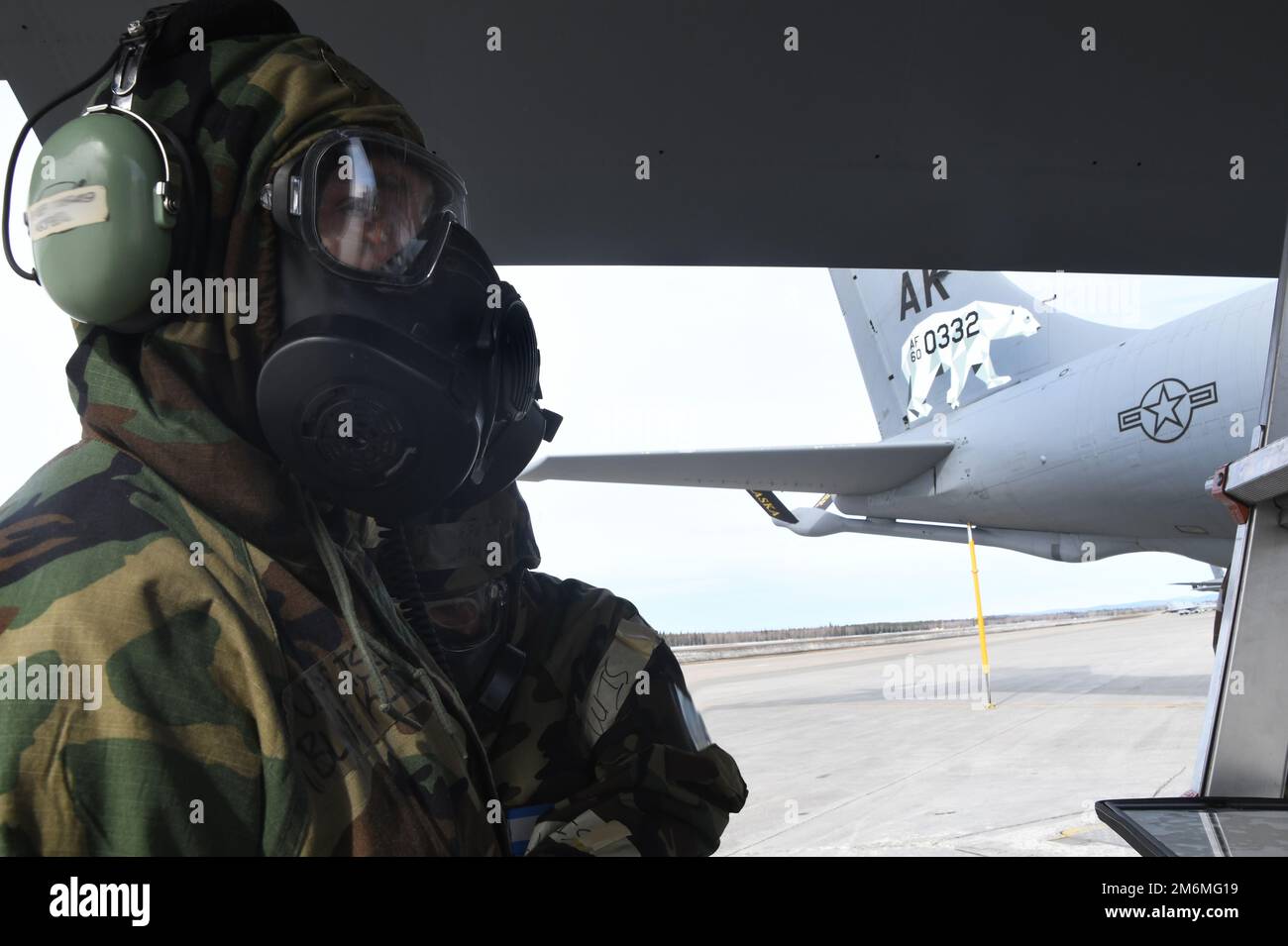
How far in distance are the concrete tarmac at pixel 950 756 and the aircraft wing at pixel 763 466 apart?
2.40 m

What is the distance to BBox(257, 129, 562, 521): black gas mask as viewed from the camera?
90cm

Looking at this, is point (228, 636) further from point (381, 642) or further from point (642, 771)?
point (642, 771)

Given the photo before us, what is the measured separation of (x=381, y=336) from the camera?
3.06ft

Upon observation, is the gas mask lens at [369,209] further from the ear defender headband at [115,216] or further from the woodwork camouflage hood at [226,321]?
the ear defender headband at [115,216]

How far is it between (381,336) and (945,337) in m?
10.0

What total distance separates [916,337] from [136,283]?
34.4 feet

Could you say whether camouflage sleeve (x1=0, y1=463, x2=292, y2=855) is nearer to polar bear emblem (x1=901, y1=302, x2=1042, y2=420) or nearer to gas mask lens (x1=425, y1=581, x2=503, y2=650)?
gas mask lens (x1=425, y1=581, x2=503, y2=650)

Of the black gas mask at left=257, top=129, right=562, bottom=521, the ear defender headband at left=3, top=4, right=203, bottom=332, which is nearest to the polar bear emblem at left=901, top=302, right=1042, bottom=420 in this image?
the black gas mask at left=257, top=129, right=562, bottom=521

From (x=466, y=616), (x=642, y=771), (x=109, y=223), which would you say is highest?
(x=109, y=223)

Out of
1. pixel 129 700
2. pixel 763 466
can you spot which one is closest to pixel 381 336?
pixel 129 700

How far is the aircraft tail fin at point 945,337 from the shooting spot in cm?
893

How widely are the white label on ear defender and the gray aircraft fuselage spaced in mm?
6782

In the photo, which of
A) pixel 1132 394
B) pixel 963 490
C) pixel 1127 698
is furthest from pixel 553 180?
pixel 1127 698
